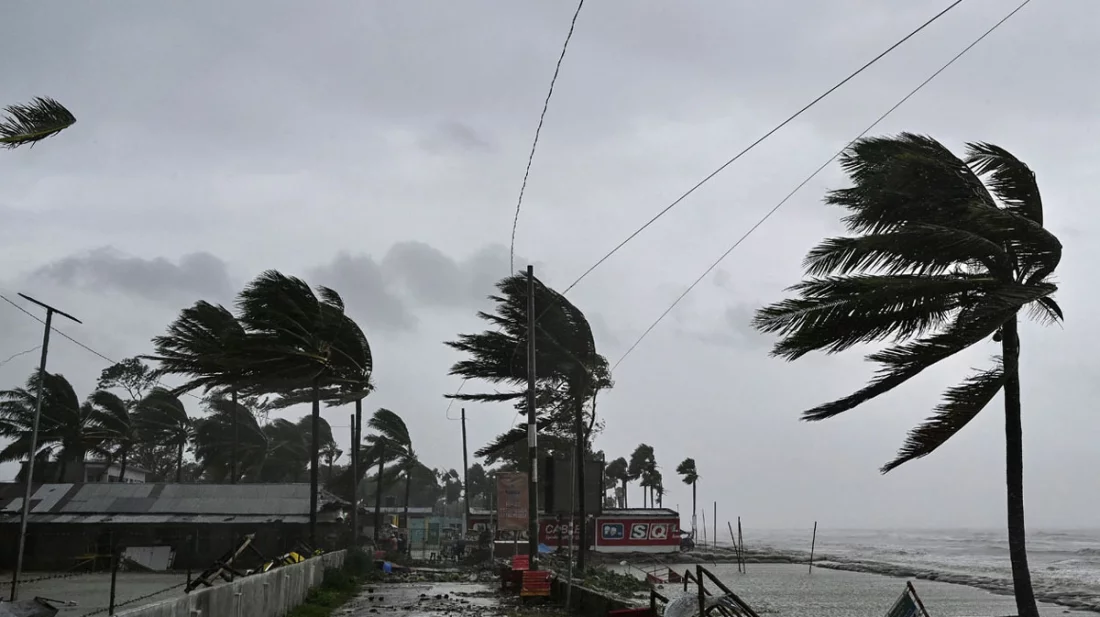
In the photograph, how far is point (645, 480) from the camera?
102 meters

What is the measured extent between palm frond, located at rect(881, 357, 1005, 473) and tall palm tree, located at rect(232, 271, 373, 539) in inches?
784

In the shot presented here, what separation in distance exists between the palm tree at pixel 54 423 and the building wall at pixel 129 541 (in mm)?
11520

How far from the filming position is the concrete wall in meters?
8.75

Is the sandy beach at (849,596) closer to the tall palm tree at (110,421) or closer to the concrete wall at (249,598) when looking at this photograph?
Result: the concrete wall at (249,598)

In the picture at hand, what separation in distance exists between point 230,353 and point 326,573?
24.3ft

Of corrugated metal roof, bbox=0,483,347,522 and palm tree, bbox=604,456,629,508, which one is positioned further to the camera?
palm tree, bbox=604,456,629,508

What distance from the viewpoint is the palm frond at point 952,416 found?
9492mm

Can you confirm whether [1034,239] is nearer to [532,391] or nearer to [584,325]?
[532,391]

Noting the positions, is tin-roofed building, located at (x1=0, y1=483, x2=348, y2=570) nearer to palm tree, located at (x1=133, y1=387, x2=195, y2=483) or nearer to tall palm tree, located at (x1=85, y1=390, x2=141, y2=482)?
tall palm tree, located at (x1=85, y1=390, x2=141, y2=482)

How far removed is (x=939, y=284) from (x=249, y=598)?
30.8 feet

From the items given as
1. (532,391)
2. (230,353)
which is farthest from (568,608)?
(230,353)

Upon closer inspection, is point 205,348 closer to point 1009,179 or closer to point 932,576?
point 1009,179

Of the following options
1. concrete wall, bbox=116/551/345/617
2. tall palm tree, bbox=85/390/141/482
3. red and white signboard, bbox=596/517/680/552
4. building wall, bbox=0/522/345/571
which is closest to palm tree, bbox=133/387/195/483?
tall palm tree, bbox=85/390/141/482

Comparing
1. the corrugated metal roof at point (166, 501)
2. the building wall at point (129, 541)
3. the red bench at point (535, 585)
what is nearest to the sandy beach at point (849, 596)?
the red bench at point (535, 585)
